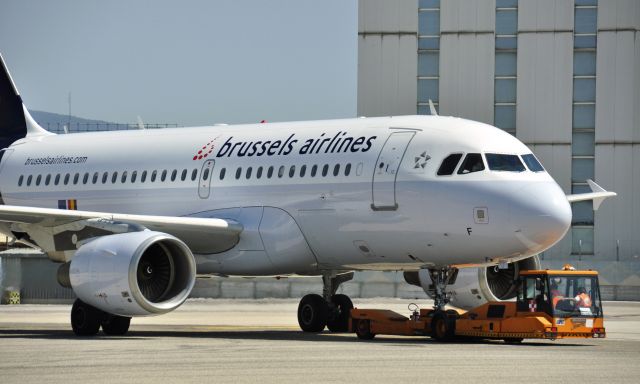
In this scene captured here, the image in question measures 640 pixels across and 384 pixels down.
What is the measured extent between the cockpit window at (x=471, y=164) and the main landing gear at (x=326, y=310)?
5273 millimetres

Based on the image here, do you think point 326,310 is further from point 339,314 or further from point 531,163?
point 531,163

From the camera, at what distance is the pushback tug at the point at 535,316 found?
26.5 m

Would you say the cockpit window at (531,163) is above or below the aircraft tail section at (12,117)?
below

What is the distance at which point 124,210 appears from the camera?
32719 mm

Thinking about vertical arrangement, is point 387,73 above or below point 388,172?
above

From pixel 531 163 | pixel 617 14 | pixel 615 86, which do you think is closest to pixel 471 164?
pixel 531 163

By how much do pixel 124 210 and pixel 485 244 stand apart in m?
9.86

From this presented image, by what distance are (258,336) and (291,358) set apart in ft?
25.6

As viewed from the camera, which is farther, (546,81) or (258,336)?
(546,81)

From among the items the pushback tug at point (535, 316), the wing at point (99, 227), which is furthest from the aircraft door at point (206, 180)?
the pushback tug at point (535, 316)

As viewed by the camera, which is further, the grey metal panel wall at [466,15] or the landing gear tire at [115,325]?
the grey metal panel wall at [466,15]

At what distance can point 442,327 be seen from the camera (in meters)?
27.1

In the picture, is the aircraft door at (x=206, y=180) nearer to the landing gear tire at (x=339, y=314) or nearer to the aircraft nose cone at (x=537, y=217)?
the landing gear tire at (x=339, y=314)

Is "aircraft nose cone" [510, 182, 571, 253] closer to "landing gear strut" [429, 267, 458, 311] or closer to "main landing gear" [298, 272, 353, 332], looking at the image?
"landing gear strut" [429, 267, 458, 311]
